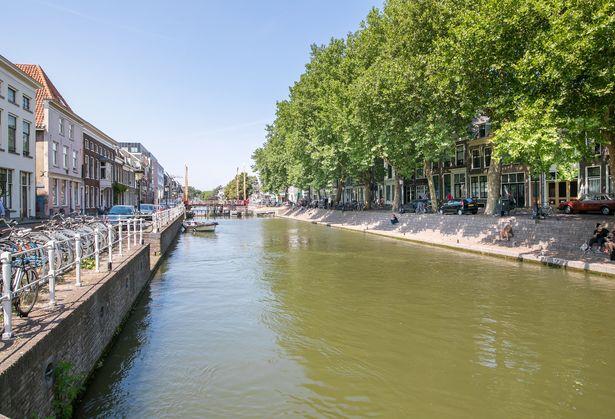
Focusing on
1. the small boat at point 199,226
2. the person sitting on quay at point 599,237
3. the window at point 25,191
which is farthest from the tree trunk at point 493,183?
the window at point 25,191

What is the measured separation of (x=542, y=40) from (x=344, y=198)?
213 feet

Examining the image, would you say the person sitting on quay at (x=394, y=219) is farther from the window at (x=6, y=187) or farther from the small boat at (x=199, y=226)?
the window at (x=6, y=187)

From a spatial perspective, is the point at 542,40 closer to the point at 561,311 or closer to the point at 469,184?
the point at 561,311

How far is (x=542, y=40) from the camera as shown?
17578 millimetres

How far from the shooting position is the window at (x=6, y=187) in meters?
25.8

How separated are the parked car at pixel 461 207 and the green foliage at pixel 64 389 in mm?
29798

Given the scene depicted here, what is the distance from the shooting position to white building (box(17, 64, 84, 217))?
32.8m

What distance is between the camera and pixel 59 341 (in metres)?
5.60

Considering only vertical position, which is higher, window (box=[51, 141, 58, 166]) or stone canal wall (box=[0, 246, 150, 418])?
window (box=[51, 141, 58, 166])

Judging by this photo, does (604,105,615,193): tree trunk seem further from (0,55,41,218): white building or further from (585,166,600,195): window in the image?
(0,55,41,218): white building

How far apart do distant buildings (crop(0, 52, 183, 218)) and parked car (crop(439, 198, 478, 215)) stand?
22.4m

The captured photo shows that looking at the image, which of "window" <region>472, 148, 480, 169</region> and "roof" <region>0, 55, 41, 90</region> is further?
"window" <region>472, 148, 480, 169</region>

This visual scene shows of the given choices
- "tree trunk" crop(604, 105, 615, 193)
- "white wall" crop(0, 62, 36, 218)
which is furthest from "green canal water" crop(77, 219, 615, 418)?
"white wall" crop(0, 62, 36, 218)

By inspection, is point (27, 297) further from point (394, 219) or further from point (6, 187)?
point (394, 219)
